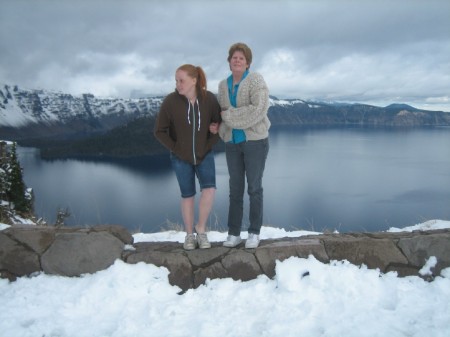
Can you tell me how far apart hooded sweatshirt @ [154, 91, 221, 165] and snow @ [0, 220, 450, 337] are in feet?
4.62

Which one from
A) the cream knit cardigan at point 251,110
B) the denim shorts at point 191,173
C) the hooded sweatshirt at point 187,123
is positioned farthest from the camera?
the denim shorts at point 191,173

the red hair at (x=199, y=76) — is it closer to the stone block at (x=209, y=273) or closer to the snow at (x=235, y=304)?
the stone block at (x=209, y=273)

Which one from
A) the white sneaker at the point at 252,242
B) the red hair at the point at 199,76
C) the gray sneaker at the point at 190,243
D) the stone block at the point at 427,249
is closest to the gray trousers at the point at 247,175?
the white sneaker at the point at 252,242

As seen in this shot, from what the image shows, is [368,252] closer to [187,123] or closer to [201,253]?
[201,253]

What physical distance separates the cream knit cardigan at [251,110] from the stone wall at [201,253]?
137cm

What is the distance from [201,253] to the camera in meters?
4.12

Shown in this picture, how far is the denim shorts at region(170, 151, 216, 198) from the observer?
419cm

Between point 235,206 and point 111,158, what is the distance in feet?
345

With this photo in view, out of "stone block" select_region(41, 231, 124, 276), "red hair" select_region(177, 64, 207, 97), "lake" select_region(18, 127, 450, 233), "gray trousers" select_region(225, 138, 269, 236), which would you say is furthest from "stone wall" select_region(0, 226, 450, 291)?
"lake" select_region(18, 127, 450, 233)

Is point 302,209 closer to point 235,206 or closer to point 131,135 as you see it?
point 235,206

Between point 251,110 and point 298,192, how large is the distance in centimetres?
Answer: 4401

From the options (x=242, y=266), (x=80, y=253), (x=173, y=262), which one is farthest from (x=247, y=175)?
(x=80, y=253)

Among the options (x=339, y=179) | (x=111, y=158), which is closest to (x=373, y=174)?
(x=339, y=179)

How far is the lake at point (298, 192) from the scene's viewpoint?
3603cm
